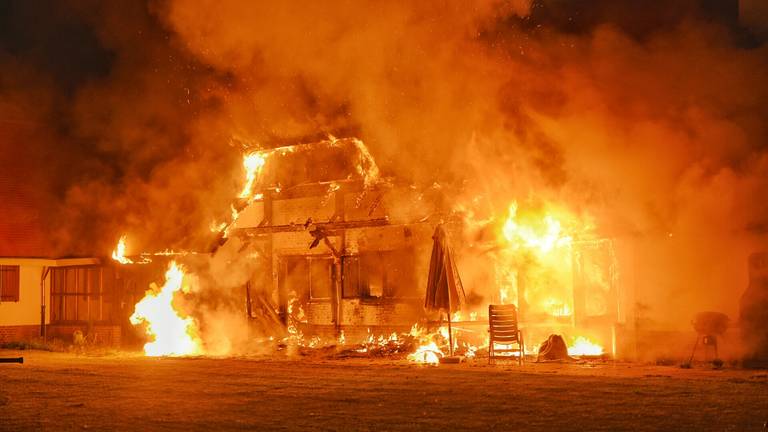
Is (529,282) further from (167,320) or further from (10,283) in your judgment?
(10,283)

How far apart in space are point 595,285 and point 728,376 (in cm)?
424

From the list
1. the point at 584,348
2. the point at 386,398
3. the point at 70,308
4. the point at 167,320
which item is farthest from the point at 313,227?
the point at 386,398

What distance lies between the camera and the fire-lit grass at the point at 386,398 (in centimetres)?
765

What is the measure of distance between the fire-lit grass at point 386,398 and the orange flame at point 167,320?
4.71 meters

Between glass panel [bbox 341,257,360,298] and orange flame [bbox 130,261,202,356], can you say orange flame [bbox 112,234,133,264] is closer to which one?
orange flame [bbox 130,261,202,356]

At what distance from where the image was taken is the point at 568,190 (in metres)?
15.1

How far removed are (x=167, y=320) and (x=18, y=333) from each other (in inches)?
202

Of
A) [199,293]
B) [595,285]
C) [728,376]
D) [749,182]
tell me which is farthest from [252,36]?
[728,376]

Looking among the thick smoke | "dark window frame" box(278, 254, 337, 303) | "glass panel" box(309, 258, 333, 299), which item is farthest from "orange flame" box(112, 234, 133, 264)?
"glass panel" box(309, 258, 333, 299)

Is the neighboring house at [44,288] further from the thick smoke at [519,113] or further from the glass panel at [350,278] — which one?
the glass panel at [350,278]

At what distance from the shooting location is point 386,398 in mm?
9406

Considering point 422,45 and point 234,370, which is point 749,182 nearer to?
point 422,45

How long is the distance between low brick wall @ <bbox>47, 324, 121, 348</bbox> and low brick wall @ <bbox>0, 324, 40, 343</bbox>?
38 centimetres

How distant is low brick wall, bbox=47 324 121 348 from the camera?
20.5 metres
